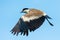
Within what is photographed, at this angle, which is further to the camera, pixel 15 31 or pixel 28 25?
pixel 15 31

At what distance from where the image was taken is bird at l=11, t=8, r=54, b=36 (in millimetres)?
14672

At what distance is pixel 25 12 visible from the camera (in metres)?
15.4

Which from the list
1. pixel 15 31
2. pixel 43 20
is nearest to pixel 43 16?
pixel 43 20

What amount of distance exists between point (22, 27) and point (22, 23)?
0.19 meters

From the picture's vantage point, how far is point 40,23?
1491cm

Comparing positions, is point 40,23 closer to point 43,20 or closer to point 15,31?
point 43,20

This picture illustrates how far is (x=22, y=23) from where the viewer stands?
14883mm

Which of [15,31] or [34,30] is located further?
[15,31]

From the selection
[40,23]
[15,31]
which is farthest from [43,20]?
[15,31]

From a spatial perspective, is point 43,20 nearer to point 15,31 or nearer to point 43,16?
point 43,16

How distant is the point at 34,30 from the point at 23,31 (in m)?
0.45

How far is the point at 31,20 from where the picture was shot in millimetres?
14789

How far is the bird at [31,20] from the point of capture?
14.7m

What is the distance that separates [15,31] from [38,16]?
1.19 metres
